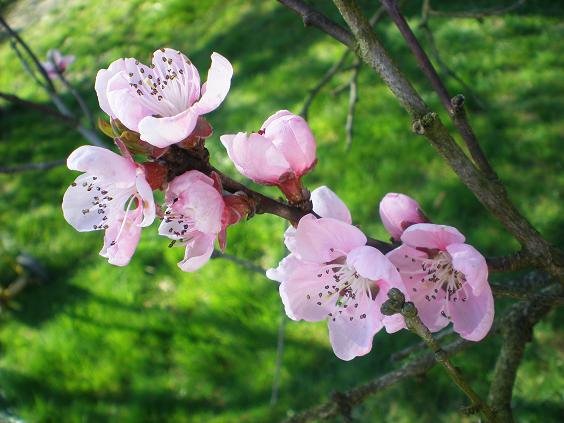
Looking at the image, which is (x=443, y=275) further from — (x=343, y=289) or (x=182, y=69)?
(x=182, y=69)

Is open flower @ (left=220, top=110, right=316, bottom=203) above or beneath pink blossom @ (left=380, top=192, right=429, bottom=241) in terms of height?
above

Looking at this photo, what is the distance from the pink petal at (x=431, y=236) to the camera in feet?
3.32

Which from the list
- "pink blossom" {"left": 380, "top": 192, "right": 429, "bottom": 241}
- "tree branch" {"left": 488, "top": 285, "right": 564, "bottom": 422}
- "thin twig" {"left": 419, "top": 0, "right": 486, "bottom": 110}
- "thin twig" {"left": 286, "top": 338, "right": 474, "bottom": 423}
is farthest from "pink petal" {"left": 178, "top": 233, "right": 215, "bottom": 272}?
"thin twig" {"left": 419, "top": 0, "right": 486, "bottom": 110}

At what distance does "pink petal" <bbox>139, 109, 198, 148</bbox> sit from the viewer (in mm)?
876

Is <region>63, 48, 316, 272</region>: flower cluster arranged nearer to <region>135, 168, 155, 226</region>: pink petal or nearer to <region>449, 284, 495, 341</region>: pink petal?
<region>135, 168, 155, 226</region>: pink petal

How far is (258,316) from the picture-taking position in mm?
3145

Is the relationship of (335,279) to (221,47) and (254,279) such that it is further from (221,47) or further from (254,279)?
(221,47)

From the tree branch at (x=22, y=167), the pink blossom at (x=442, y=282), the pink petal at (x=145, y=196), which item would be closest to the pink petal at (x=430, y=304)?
the pink blossom at (x=442, y=282)

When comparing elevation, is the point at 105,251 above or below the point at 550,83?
above

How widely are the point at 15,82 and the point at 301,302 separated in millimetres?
6380

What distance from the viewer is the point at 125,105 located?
3.09 feet

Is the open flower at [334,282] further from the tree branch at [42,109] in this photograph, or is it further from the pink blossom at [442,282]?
the tree branch at [42,109]

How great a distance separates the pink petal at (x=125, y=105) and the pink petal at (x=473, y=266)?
0.52m

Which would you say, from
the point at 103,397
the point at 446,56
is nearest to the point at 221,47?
the point at 446,56
